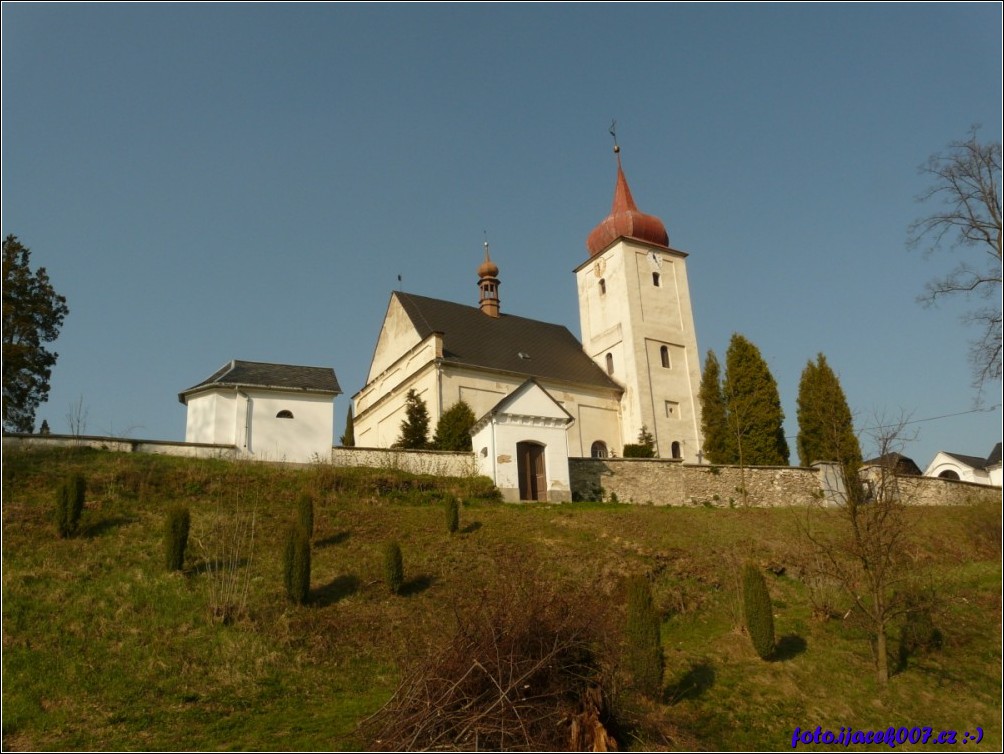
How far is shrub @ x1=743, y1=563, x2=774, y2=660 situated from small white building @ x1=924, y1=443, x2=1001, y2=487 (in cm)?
3141

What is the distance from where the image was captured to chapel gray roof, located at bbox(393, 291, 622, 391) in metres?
34.8

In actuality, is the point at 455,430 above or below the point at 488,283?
below

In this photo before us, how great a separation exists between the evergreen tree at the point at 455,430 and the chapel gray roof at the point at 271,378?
414 cm

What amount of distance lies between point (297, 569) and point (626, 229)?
30140 millimetres

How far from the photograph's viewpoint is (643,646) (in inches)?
464

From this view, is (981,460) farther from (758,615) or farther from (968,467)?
(758,615)

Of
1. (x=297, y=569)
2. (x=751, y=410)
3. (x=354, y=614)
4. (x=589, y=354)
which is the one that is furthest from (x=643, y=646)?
(x=589, y=354)

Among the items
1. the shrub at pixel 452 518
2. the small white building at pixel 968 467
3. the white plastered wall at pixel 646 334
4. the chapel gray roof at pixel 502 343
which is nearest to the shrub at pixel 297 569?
Result: the shrub at pixel 452 518

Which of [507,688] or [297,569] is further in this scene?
[297,569]

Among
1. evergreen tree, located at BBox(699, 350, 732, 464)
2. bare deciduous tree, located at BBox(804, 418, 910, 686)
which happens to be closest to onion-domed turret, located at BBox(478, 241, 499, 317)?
evergreen tree, located at BBox(699, 350, 732, 464)

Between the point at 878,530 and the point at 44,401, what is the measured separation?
2680cm

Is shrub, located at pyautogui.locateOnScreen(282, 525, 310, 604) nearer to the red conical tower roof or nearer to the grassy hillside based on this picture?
the grassy hillside

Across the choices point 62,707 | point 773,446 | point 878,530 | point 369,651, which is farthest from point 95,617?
point 773,446

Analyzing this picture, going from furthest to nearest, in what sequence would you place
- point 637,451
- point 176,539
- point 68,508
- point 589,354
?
point 589,354 → point 637,451 → point 68,508 → point 176,539
